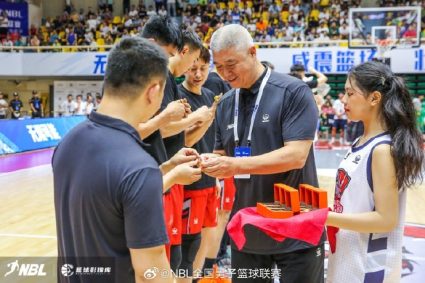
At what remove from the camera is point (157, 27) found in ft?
8.50

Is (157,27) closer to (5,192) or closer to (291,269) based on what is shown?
(291,269)

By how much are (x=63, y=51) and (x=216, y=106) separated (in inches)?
794

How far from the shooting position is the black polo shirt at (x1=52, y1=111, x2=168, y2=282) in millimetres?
1374

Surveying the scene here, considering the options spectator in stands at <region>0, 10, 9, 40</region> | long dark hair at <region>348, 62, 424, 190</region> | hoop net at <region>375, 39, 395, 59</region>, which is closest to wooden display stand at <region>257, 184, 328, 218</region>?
long dark hair at <region>348, 62, 424, 190</region>

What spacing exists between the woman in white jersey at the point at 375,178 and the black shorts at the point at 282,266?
111 mm

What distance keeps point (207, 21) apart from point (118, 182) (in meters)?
21.7

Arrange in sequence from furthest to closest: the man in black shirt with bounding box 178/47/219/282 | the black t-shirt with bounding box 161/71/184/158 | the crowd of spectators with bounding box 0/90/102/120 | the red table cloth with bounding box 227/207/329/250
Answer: the crowd of spectators with bounding box 0/90/102/120 < the man in black shirt with bounding box 178/47/219/282 < the black t-shirt with bounding box 161/71/184/158 < the red table cloth with bounding box 227/207/329/250

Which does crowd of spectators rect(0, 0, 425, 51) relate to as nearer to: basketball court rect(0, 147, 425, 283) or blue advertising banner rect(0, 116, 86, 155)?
blue advertising banner rect(0, 116, 86, 155)

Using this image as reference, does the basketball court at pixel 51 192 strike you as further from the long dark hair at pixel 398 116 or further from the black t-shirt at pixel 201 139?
the black t-shirt at pixel 201 139

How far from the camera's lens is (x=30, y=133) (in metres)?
12.6

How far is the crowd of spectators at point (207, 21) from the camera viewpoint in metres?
20.2

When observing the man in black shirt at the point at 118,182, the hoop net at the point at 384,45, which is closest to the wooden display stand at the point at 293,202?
the man in black shirt at the point at 118,182

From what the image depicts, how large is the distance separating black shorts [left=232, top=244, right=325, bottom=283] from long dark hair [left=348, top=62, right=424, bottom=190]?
542 mm

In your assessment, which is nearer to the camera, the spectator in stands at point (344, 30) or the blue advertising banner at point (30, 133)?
the blue advertising banner at point (30, 133)
